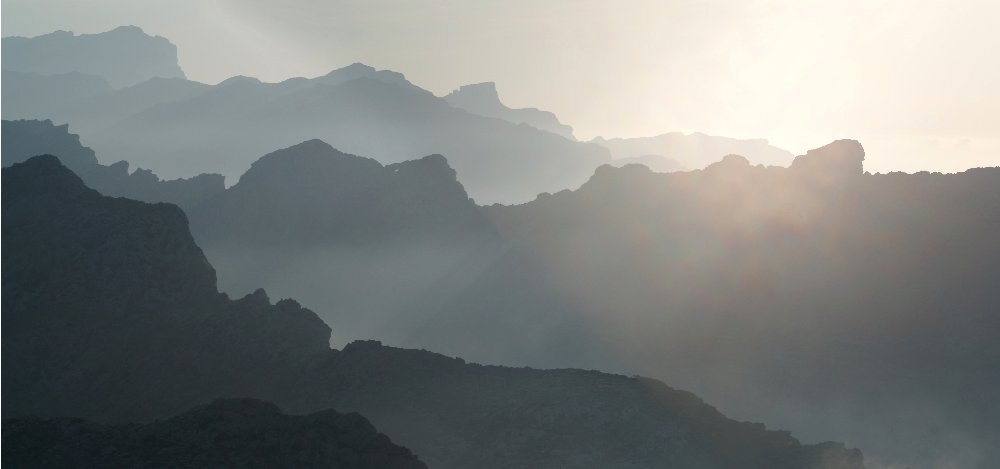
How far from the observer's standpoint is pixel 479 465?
65.1 meters

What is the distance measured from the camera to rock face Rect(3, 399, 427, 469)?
4847cm

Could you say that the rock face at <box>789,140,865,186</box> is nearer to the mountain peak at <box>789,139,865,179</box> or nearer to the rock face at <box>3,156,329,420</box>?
the mountain peak at <box>789,139,865,179</box>

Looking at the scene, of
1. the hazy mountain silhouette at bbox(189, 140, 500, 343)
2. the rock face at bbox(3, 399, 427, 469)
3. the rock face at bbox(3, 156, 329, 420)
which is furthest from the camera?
the hazy mountain silhouette at bbox(189, 140, 500, 343)

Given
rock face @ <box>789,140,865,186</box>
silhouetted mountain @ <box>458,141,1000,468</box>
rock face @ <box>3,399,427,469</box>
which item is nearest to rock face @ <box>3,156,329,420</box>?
rock face @ <box>3,399,427,469</box>

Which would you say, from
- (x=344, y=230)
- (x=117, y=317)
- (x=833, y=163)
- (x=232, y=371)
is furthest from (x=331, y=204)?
(x=232, y=371)

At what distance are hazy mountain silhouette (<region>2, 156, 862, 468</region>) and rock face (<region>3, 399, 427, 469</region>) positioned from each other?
1450cm

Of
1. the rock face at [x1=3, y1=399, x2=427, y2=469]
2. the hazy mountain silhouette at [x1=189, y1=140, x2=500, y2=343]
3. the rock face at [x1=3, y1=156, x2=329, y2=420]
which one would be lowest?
the rock face at [x1=3, y1=399, x2=427, y2=469]

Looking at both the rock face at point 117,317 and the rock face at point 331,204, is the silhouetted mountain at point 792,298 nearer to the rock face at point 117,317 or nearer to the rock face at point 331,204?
the rock face at point 331,204

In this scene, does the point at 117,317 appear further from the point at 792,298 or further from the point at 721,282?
the point at 792,298

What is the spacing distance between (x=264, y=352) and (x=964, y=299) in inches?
4109

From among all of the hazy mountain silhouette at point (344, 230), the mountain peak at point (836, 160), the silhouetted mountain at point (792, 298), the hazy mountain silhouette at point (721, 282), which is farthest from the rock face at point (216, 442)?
the hazy mountain silhouette at point (344, 230)

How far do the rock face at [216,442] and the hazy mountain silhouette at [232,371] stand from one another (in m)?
14.5

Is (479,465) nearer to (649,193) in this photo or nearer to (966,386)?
(966,386)

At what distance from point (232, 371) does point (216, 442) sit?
34526 millimetres
